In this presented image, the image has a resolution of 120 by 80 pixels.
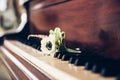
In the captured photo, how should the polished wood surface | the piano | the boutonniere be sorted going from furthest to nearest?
1. the boutonniere
2. the polished wood surface
3. the piano

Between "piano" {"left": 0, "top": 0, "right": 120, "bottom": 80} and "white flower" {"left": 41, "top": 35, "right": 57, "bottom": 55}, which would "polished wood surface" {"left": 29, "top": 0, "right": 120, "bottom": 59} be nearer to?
"piano" {"left": 0, "top": 0, "right": 120, "bottom": 80}

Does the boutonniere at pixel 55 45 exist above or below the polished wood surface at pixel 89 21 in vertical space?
below

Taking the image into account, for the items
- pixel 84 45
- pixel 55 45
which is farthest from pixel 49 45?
pixel 84 45

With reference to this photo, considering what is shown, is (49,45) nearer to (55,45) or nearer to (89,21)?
(55,45)

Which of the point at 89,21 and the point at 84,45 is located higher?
the point at 89,21

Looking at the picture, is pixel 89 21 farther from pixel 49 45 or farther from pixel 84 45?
pixel 49 45

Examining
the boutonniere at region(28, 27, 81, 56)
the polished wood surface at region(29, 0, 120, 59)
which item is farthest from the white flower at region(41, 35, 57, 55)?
the polished wood surface at region(29, 0, 120, 59)

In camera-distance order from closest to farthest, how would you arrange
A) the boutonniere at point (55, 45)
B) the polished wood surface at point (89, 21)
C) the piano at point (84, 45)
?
the piano at point (84, 45)
the polished wood surface at point (89, 21)
the boutonniere at point (55, 45)

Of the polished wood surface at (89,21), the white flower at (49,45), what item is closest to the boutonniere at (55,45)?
the white flower at (49,45)

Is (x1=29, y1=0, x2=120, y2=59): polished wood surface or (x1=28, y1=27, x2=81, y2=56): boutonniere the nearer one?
(x1=29, y1=0, x2=120, y2=59): polished wood surface

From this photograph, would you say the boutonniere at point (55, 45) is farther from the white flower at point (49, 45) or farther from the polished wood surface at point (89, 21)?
the polished wood surface at point (89, 21)
